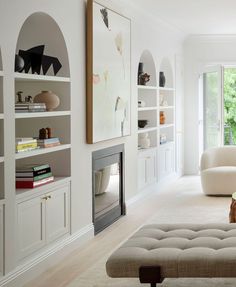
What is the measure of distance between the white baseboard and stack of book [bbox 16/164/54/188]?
567 millimetres

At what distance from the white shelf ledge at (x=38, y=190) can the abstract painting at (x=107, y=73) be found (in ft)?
2.54

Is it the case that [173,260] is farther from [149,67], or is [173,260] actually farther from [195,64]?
[195,64]

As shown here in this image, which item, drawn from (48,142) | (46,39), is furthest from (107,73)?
(48,142)

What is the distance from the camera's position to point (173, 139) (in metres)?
10.9

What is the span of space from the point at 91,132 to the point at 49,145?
3.12ft

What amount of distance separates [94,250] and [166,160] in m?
4.71

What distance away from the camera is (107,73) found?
668 centimetres

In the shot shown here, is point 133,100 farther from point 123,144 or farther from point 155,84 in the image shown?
point 155,84

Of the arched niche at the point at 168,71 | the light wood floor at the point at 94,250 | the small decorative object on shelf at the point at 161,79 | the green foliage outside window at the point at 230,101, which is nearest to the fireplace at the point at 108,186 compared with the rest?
the light wood floor at the point at 94,250

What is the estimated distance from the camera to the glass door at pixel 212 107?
11539 mm

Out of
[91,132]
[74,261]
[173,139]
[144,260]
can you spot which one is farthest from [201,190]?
[144,260]

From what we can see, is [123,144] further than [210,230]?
Yes

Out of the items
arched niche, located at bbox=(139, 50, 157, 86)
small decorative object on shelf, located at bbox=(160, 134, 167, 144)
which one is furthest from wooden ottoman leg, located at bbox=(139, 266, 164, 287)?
small decorative object on shelf, located at bbox=(160, 134, 167, 144)

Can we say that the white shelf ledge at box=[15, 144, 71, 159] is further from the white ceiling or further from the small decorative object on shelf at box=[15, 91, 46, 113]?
the white ceiling
